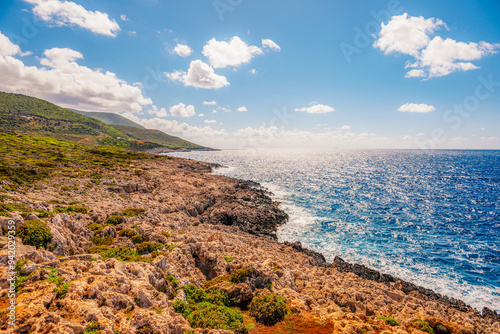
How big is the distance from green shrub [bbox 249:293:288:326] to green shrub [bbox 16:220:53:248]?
15538mm

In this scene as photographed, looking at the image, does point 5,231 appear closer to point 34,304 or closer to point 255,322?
point 34,304

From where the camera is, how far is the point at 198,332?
35.9 feet

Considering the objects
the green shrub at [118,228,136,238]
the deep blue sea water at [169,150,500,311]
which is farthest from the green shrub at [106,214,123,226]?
the deep blue sea water at [169,150,500,311]

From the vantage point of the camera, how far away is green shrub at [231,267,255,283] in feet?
59.9

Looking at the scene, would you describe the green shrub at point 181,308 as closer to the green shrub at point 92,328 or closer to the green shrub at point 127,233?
the green shrub at point 92,328

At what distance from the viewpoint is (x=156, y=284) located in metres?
14.5

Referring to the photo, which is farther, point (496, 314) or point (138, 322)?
point (496, 314)

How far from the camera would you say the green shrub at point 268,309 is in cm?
1445

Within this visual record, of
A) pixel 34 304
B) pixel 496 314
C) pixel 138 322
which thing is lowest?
pixel 496 314

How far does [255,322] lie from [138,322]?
25.0 feet

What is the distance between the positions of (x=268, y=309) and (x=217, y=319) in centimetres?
401

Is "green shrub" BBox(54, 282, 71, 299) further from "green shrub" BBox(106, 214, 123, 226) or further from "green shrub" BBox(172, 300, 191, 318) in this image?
"green shrub" BBox(106, 214, 123, 226)

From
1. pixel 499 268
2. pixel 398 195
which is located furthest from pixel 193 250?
pixel 398 195

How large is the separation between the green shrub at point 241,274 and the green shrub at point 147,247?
7.06 meters
